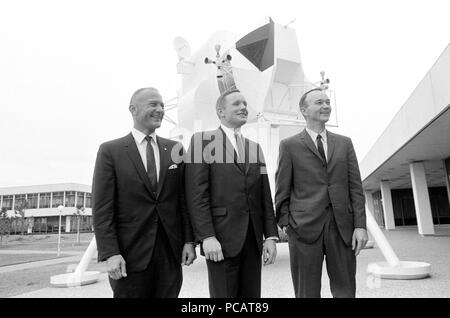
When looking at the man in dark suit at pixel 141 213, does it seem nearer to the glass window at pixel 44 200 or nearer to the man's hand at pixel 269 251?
the man's hand at pixel 269 251

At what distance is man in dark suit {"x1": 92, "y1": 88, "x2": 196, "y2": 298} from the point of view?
239 cm

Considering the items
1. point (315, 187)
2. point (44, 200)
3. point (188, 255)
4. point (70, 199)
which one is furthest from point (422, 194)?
point (44, 200)

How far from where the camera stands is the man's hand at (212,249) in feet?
7.75

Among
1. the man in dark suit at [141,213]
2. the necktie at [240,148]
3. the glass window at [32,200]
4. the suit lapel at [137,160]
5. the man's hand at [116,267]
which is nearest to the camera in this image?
the man's hand at [116,267]

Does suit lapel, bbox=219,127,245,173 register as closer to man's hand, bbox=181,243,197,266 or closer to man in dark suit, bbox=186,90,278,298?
man in dark suit, bbox=186,90,278,298

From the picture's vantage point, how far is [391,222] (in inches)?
1013

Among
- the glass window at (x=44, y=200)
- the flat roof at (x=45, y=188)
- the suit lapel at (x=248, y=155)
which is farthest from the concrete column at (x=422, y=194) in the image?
the glass window at (x=44, y=200)

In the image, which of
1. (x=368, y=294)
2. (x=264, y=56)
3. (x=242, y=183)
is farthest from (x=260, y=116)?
(x=242, y=183)

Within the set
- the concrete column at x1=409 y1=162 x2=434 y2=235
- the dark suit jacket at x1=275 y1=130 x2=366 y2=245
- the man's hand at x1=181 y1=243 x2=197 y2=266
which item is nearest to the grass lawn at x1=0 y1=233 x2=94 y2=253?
the concrete column at x1=409 y1=162 x2=434 y2=235

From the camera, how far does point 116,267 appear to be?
2.29 metres

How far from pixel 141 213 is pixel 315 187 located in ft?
4.24

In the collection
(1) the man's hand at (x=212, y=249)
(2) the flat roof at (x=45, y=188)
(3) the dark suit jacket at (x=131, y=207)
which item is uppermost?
(2) the flat roof at (x=45, y=188)

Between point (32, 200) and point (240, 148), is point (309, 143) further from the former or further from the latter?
point (32, 200)
